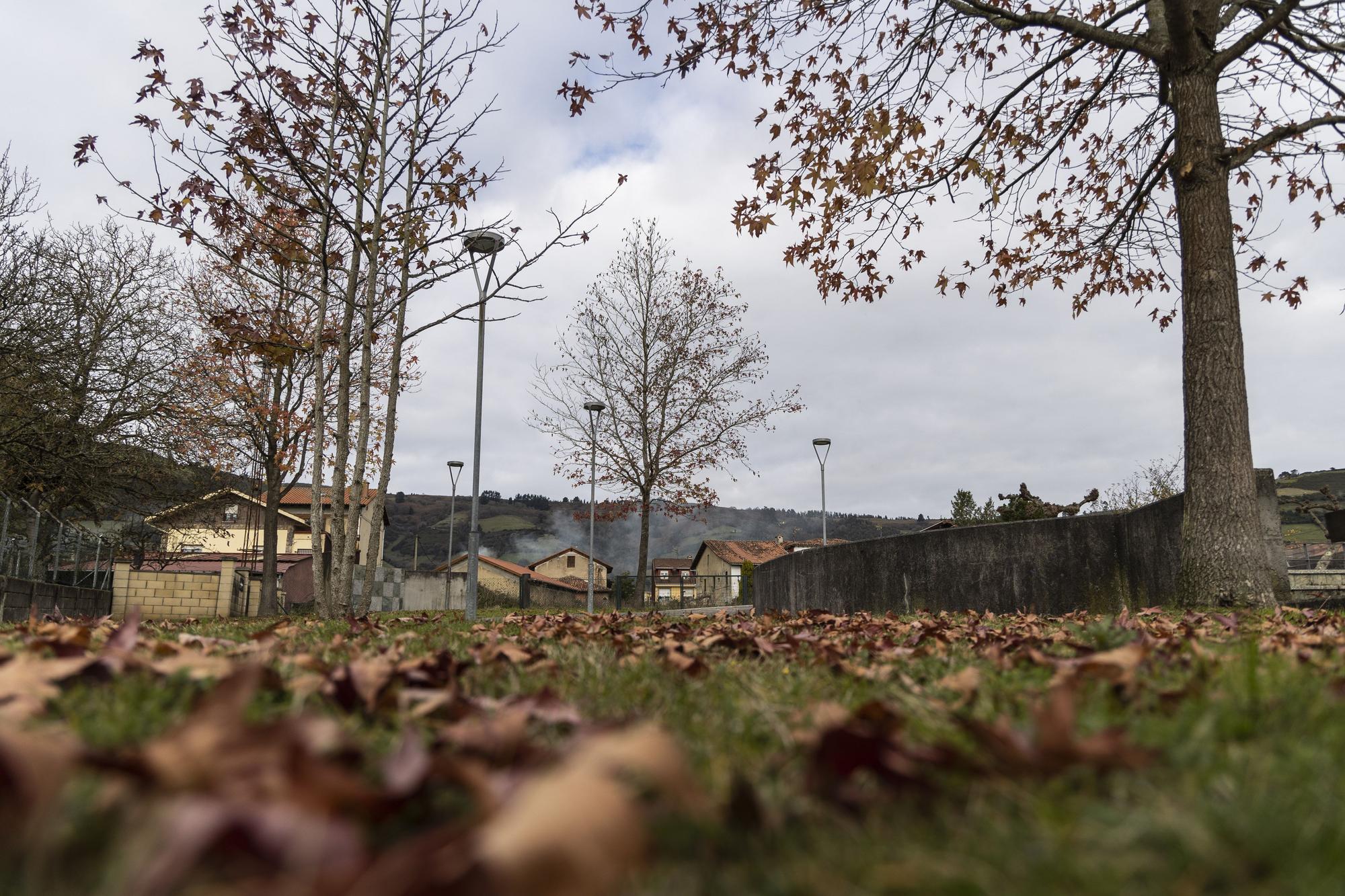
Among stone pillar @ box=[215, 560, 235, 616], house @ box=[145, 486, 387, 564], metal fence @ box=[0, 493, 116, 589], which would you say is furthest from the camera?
house @ box=[145, 486, 387, 564]

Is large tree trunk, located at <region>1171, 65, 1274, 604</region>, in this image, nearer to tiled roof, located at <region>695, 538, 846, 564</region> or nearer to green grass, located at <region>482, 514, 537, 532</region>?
tiled roof, located at <region>695, 538, 846, 564</region>

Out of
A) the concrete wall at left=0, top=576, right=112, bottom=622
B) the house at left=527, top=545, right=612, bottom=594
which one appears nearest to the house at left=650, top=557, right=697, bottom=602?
the house at left=527, top=545, right=612, bottom=594

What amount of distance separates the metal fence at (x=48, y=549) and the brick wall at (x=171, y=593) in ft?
1.19

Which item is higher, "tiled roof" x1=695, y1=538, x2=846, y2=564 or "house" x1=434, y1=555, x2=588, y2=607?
"tiled roof" x1=695, y1=538, x2=846, y2=564

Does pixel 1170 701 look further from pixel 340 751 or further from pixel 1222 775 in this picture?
pixel 340 751

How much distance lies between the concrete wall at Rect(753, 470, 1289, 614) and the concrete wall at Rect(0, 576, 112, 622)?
9.81 metres

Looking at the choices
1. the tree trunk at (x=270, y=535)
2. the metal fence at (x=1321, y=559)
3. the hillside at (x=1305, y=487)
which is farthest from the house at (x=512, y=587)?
the hillside at (x=1305, y=487)

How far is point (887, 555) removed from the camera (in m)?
9.77

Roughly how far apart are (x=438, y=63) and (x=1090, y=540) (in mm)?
7799

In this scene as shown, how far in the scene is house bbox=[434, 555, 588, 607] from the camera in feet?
139

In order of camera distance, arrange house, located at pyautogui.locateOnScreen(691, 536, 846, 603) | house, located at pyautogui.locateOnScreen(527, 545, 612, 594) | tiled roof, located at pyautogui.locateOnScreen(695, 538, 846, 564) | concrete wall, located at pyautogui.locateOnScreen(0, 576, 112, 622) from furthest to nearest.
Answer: house, located at pyautogui.locateOnScreen(527, 545, 612, 594)
tiled roof, located at pyautogui.locateOnScreen(695, 538, 846, 564)
house, located at pyautogui.locateOnScreen(691, 536, 846, 603)
concrete wall, located at pyautogui.locateOnScreen(0, 576, 112, 622)

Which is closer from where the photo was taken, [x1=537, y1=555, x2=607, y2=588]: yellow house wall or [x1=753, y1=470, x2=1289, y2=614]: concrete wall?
[x1=753, y1=470, x2=1289, y2=614]: concrete wall

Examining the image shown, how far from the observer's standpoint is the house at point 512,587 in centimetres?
4238

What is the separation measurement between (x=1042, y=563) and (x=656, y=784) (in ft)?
25.6
